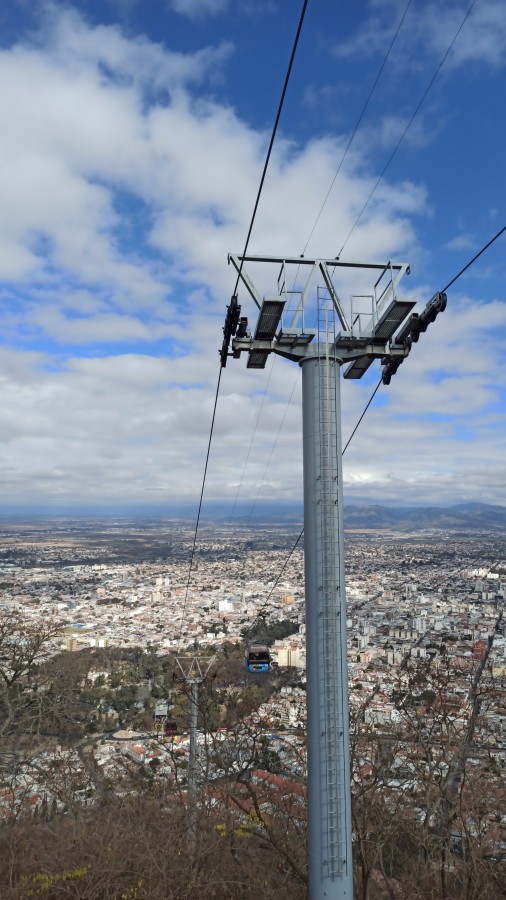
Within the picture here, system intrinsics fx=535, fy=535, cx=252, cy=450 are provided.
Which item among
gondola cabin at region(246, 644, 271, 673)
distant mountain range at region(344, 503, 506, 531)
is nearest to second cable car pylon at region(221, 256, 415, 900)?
gondola cabin at region(246, 644, 271, 673)

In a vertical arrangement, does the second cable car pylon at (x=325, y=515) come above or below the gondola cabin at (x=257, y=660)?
above

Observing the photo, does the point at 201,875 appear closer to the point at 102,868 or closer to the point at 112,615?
the point at 102,868

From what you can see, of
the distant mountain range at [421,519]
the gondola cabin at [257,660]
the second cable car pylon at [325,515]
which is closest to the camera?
the second cable car pylon at [325,515]

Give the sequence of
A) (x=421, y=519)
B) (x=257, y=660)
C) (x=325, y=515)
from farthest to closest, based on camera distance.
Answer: (x=421, y=519) < (x=257, y=660) < (x=325, y=515)

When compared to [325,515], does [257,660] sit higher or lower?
lower

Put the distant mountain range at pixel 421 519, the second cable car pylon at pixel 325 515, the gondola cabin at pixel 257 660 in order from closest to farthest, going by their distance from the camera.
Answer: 1. the second cable car pylon at pixel 325 515
2. the gondola cabin at pixel 257 660
3. the distant mountain range at pixel 421 519

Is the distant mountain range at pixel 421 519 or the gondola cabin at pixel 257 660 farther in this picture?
the distant mountain range at pixel 421 519

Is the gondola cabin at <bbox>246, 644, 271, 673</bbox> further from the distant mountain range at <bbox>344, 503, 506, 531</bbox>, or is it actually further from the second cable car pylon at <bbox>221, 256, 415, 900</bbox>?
the distant mountain range at <bbox>344, 503, 506, 531</bbox>

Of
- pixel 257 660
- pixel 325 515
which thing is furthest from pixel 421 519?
pixel 325 515

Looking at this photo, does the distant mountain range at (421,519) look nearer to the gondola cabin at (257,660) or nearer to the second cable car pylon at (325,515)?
the gondola cabin at (257,660)

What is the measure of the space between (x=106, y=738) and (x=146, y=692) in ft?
14.1

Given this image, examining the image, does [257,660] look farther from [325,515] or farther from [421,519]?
[421,519]

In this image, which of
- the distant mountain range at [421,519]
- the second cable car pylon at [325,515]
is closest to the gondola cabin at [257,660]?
the second cable car pylon at [325,515]

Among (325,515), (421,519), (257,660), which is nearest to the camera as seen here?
(325,515)
